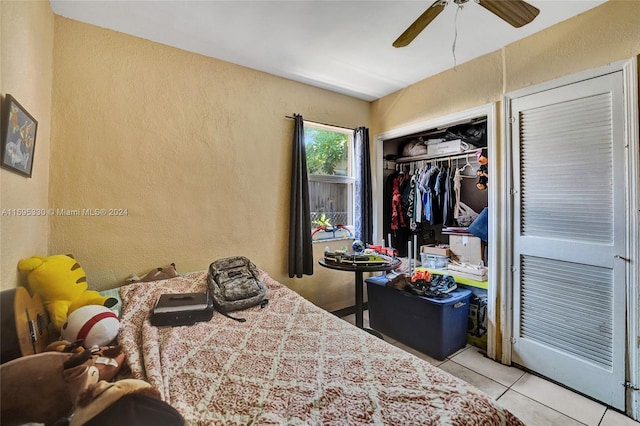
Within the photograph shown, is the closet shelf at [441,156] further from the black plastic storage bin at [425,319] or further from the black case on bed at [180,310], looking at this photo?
the black case on bed at [180,310]

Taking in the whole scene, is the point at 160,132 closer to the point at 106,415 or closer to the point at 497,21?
the point at 106,415

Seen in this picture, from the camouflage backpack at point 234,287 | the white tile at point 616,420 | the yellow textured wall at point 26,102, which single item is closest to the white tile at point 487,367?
the white tile at point 616,420

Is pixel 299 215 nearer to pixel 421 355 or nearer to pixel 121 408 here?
pixel 421 355

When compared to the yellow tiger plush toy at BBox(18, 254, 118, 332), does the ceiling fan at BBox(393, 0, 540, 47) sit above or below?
above

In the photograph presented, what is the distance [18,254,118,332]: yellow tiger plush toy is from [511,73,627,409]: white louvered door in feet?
9.49

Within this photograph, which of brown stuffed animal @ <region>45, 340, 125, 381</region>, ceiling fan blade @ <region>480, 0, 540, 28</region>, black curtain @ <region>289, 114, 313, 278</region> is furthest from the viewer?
black curtain @ <region>289, 114, 313, 278</region>

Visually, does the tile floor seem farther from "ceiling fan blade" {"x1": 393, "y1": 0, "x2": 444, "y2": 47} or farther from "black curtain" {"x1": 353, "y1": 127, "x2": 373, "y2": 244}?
"ceiling fan blade" {"x1": 393, "y1": 0, "x2": 444, "y2": 47}

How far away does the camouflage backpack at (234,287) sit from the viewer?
183 cm

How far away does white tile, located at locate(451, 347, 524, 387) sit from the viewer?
80.8 inches

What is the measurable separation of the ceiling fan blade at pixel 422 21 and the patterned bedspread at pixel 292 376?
5.54 feet

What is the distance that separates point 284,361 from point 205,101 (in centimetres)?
209

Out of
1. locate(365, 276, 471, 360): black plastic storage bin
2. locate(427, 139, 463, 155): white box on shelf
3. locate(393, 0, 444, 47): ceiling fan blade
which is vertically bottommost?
locate(365, 276, 471, 360): black plastic storage bin

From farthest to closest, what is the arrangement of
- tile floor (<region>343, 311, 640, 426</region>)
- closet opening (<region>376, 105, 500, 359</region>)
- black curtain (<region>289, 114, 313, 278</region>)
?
black curtain (<region>289, 114, 313, 278</region>) < closet opening (<region>376, 105, 500, 359</region>) < tile floor (<region>343, 311, 640, 426</region>)

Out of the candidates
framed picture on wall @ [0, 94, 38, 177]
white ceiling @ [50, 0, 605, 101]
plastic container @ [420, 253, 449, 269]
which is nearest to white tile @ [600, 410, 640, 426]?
plastic container @ [420, 253, 449, 269]
